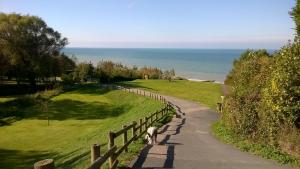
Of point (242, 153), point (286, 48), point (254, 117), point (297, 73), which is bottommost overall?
point (242, 153)

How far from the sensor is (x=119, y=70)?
8981cm

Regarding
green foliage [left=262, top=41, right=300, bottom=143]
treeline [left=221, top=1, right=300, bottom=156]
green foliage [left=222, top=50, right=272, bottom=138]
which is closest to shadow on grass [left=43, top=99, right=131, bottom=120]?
green foliage [left=222, top=50, right=272, bottom=138]

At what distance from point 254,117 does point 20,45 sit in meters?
56.6

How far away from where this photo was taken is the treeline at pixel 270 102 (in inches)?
662

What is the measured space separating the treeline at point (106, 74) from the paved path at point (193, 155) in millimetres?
57476

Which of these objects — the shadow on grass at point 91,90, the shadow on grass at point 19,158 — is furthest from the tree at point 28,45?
the shadow on grass at point 19,158

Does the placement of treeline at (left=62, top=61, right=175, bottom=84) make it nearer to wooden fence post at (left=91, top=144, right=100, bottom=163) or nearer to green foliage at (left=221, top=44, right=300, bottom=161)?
green foliage at (left=221, top=44, right=300, bottom=161)

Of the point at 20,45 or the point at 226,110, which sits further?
the point at 20,45

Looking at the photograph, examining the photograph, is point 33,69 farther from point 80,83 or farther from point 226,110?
point 226,110

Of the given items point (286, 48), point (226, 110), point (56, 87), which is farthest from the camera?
point (56, 87)

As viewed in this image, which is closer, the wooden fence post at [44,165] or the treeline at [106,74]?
the wooden fence post at [44,165]

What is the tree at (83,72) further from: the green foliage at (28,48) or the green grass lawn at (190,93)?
the green grass lawn at (190,93)

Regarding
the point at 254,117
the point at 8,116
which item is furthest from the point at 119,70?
the point at 254,117

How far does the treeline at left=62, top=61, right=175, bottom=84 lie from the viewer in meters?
80.1
